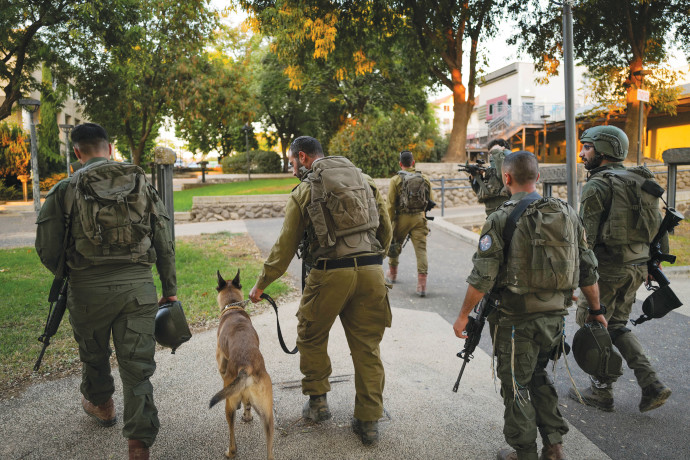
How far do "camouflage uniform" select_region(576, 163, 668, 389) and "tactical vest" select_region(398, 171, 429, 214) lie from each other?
10.2ft

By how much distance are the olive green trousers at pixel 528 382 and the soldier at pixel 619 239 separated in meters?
0.87

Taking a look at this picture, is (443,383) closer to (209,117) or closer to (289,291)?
(289,291)

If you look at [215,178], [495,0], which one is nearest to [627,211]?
[495,0]

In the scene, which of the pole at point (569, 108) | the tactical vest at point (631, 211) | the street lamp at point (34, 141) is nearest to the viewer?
the tactical vest at point (631, 211)

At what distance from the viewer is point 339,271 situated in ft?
10.0

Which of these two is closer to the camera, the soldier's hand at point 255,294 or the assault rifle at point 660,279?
the soldier's hand at point 255,294

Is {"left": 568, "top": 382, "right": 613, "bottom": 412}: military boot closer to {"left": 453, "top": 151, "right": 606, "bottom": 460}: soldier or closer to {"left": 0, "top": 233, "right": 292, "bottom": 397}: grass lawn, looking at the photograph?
{"left": 453, "top": 151, "right": 606, "bottom": 460}: soldier

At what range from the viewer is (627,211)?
11.3 ft

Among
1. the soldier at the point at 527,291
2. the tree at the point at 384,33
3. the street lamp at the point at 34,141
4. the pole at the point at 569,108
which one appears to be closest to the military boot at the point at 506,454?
the soldier at the point at 527,291

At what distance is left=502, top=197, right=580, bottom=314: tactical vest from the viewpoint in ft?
8.52

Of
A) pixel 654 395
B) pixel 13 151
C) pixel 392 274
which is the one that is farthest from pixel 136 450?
pixel 13 151

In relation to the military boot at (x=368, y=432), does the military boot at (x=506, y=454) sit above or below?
below

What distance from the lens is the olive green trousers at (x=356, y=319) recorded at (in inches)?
121

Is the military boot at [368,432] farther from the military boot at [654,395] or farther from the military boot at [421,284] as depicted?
the military boot at [421,284]
